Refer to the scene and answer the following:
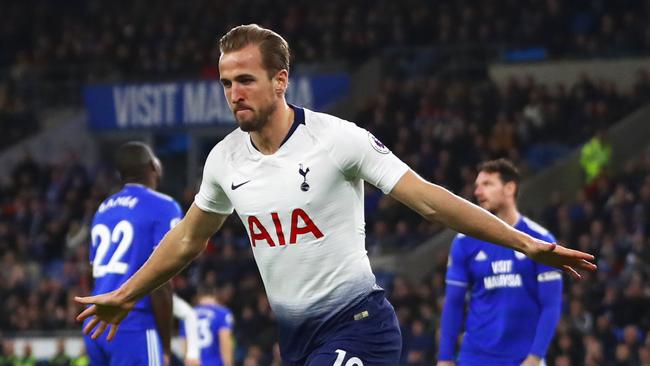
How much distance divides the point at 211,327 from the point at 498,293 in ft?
20.0

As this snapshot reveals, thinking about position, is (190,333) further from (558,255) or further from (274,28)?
(274,28)

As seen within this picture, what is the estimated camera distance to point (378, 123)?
22.1 metres

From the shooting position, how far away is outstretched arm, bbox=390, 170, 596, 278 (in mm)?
4957

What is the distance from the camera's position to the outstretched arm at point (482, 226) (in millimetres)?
4957

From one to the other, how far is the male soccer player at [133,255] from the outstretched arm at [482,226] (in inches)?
125

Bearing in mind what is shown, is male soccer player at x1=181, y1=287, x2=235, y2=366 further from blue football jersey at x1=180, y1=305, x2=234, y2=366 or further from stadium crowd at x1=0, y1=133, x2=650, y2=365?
stadium crowd at x1=0, y1=133, x2=650, y2=365

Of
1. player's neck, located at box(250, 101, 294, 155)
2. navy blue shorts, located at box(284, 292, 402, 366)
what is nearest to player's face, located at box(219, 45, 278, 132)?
player's neck, located at box(250, 101, 294, 155)

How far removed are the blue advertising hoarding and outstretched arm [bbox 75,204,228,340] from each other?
19.6m

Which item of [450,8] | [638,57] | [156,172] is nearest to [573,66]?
[638,57]

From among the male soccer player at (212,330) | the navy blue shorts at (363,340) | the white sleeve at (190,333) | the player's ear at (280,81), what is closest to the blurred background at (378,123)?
the male soccer player at (212,330)

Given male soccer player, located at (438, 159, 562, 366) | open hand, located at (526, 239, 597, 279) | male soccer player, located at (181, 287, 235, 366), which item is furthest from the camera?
male soccer player, located at (181, 287, 235, 366)

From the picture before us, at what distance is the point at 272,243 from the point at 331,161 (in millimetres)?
416

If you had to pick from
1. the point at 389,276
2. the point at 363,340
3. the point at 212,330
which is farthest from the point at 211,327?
the point at 363,340

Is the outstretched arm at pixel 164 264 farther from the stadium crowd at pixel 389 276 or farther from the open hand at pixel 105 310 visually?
the stadium crowd at pixel 389 276
